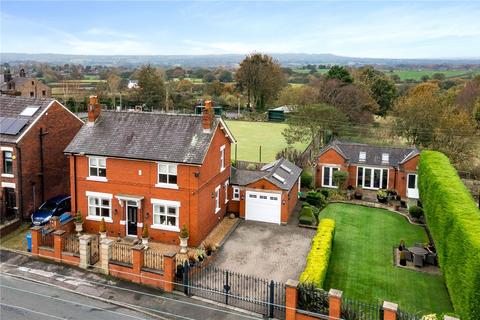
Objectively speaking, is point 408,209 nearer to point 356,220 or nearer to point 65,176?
point 356,220

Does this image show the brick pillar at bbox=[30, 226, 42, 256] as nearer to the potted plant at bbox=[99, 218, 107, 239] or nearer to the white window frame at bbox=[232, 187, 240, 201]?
the potted plant at bbox=[99, 218, 107, 239]

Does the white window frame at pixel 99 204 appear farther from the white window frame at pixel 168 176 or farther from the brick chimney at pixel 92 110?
the brick chimney at pixel 92 110

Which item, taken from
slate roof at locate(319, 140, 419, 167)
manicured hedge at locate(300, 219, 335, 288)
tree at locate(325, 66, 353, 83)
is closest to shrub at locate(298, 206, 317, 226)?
manicured hedge at locate(300, 219, 335, 288)

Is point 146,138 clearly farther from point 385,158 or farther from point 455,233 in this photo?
point 385,158

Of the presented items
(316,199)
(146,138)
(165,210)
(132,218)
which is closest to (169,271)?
(165,210)

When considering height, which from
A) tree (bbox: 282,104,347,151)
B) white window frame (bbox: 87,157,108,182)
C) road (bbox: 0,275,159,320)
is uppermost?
tree (bbox: 282,104,347,151)

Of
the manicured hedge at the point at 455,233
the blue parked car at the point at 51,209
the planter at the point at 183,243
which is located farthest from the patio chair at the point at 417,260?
the blue parked car at the point at 51,209

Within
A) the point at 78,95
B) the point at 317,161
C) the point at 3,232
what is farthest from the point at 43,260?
the point at 78,95
